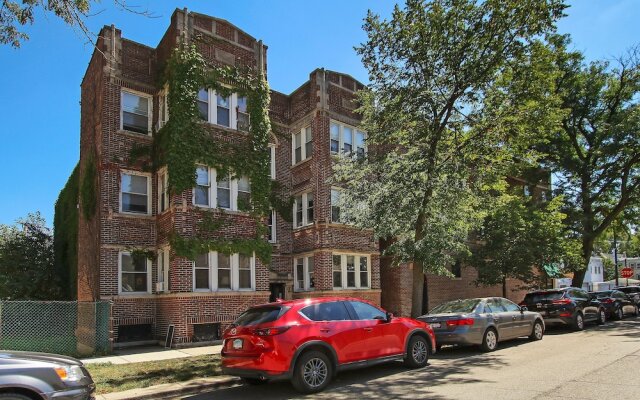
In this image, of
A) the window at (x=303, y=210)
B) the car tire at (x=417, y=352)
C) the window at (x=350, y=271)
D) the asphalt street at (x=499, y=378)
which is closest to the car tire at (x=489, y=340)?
the asphalt street at (x=499, y=378)

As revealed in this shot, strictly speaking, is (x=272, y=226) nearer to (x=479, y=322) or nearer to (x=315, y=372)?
(x=479, y=322)

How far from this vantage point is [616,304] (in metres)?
22.5

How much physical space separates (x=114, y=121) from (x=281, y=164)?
7.50 metres

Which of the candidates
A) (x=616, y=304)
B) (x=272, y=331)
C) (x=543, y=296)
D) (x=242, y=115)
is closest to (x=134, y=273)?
(x=242, y=115)

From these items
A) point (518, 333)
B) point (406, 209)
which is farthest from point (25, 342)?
point (518, 333)

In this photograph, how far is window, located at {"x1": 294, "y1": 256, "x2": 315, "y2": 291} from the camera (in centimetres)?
2120

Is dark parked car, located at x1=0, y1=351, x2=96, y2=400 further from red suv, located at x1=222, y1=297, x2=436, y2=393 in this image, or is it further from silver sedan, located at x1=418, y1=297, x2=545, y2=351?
silver sedan, located at x1=418, y1=297, x2=545, y2=351

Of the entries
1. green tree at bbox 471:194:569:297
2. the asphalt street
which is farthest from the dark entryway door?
the asphalt street

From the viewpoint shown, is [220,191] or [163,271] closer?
[163,271]

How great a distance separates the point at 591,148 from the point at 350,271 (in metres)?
15.8

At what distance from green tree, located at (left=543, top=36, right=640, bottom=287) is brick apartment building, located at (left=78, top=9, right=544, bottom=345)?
13.3m

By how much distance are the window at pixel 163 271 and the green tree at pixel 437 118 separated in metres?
6.76

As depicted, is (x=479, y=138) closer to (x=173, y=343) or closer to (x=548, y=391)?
(x=548, y=391)

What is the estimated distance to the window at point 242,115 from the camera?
1867cm
